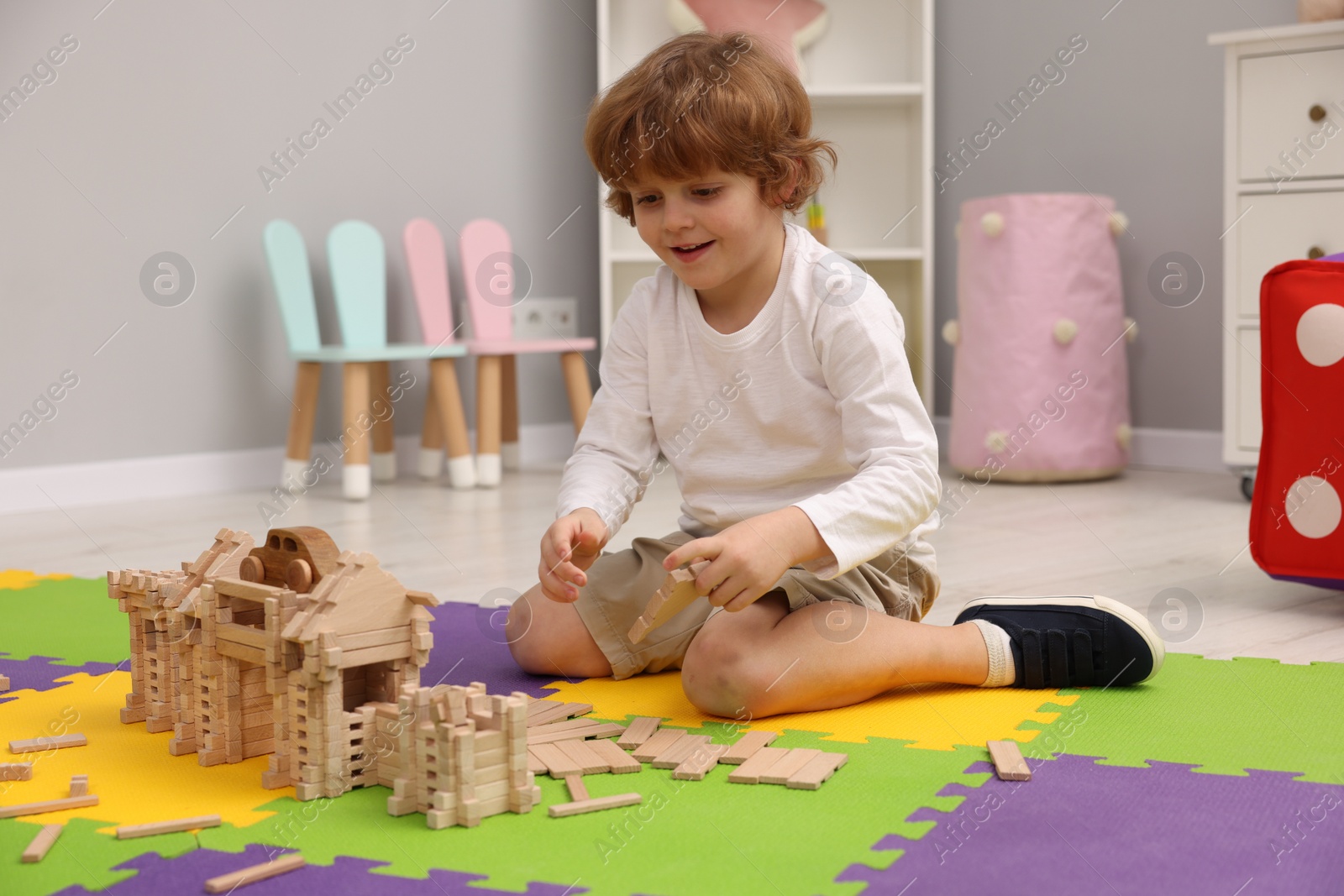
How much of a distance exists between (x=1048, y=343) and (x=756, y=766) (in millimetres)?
1712

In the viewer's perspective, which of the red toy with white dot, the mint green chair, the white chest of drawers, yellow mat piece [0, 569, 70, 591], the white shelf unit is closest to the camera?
the red toy with white dot

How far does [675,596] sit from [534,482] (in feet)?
5.24

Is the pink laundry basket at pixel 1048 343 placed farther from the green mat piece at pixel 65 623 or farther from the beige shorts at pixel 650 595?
the green mat piece at pixel 65 623

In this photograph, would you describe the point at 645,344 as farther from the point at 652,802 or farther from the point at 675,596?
the point at 652,802

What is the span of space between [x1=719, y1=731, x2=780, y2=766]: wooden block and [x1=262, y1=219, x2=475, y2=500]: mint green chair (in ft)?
4.58

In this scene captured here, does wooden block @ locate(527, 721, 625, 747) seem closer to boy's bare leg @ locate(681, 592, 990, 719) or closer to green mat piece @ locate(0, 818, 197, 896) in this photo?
boy's bare leg @ locate(681, 592, 990, 719)

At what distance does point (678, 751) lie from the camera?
2.78 feet

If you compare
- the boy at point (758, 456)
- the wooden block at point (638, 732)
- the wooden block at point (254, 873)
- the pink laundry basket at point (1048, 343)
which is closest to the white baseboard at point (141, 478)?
the pink laundry basket at point (1048, 343)

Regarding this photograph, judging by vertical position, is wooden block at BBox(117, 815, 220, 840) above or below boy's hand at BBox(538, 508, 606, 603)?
below

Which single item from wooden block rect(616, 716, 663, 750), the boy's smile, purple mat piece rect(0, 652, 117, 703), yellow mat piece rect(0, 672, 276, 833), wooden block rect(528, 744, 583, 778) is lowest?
yellow mat piece rect(0, 672, 276, 833)

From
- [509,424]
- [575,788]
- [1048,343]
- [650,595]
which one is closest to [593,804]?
[575,788]

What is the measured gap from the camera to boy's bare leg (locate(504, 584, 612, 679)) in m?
1.08

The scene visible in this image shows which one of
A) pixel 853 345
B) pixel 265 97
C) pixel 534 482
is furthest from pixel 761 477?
pixel 265 97

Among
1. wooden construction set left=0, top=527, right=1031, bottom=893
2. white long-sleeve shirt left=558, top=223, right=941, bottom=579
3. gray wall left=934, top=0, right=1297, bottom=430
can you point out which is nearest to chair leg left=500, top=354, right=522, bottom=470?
gray wall left=934, top=0, right=1297, bottom=430
